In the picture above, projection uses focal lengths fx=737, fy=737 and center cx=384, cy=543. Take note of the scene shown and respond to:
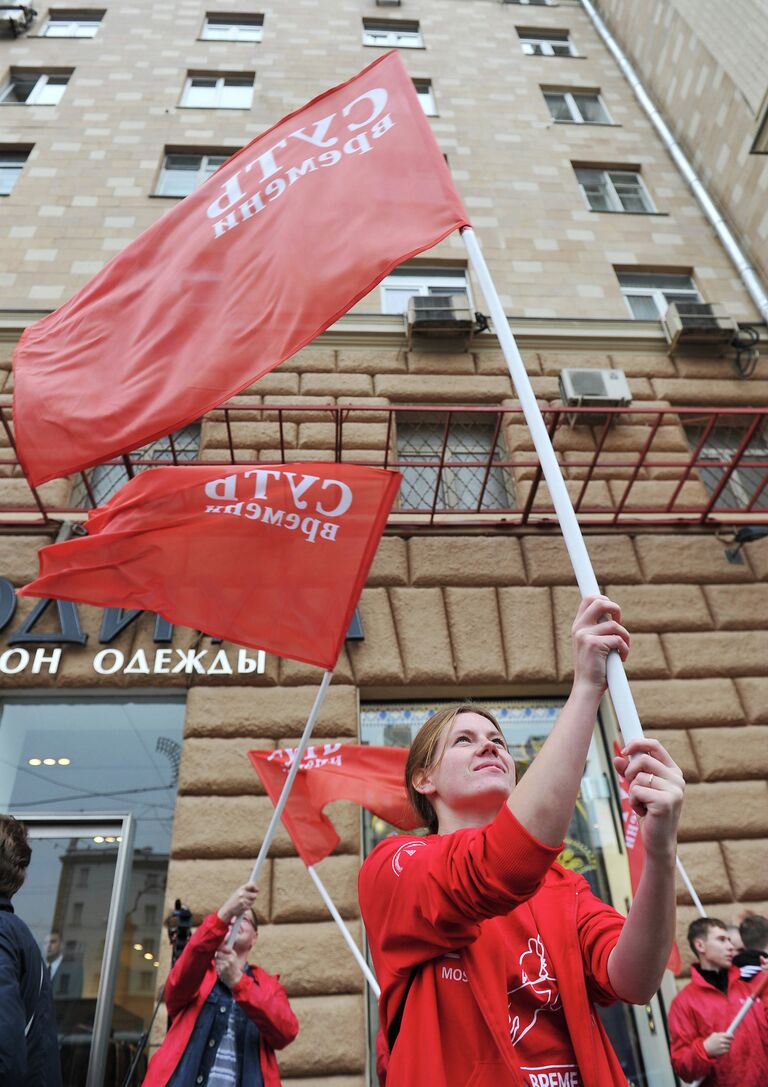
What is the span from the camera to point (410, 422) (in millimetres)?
9648

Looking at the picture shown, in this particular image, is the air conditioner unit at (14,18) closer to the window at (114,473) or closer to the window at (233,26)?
the window at (233,26)

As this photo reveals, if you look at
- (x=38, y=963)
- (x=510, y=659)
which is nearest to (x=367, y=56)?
(x=510, y=659)

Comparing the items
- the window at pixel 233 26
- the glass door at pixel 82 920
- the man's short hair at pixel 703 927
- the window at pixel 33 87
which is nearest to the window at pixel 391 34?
the window at pixel 233 26

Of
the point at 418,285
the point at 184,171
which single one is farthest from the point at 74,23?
the point at 418,285

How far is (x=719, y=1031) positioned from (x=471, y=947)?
354 cm

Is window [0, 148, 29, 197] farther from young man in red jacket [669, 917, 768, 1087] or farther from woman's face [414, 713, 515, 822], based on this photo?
young man in red jacket [669, 917, 768, 1087]

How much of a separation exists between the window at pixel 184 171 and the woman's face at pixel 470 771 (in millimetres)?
12518

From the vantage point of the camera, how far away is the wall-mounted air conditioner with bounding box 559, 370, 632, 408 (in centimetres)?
923

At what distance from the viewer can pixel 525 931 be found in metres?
1.91

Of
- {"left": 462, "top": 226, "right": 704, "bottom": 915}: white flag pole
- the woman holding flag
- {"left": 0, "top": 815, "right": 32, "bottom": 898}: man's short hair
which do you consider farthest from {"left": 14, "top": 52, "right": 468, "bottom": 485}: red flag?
the woman holding flag

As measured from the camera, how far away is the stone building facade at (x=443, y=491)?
6590 millimetres

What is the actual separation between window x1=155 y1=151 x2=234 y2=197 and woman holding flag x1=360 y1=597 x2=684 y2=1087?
13.0 m

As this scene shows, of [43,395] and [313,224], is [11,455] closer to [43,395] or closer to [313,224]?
[43,395]

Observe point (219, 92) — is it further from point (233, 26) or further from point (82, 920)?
point (82, 920)
